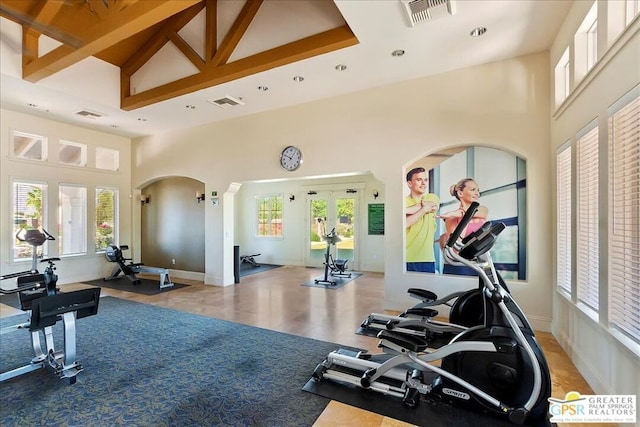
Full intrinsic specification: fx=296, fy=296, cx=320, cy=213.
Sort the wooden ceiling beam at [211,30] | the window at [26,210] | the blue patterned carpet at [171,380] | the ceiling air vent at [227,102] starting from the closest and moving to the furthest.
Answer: the blue patterned carpet at [171,380] < the wooden ceiling beam at [211,30] < the ceiling air vent at [227,102] < the window at [26,210]

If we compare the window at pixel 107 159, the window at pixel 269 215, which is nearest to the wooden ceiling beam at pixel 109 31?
the window at pixel 107 159

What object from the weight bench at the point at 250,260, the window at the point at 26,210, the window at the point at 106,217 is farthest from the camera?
the weight bench at the point at 250,260

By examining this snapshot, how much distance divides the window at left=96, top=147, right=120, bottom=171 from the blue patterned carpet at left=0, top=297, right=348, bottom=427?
15.9ft

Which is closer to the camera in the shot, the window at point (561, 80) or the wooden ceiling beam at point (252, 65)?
the window at point (561, 80)

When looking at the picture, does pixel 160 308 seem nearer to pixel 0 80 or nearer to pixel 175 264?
pixel 175 264

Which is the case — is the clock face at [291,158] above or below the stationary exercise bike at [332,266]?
above

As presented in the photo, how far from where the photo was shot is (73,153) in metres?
6.95

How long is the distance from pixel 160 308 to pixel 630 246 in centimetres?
567

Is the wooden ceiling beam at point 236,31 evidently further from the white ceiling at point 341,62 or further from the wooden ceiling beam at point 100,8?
the wooden ceiling beam at point 100,8

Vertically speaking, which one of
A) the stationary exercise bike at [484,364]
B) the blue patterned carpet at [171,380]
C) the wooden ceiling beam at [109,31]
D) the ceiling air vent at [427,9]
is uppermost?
the wooden ceiling beam at [109,31]

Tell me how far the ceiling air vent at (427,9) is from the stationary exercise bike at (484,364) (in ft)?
6.73

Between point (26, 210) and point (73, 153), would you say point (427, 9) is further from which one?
point (26, 210)

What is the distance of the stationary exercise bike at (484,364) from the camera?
6.60ft

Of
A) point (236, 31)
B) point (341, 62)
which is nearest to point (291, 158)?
point (341, 62)
